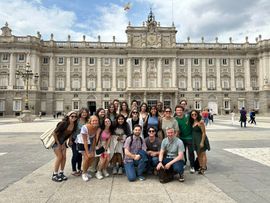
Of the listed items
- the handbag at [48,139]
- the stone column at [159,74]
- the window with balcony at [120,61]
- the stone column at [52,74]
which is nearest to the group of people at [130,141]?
the handbag at [48,139]

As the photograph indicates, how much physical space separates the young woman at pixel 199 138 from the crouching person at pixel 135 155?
152 cm

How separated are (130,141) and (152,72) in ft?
150

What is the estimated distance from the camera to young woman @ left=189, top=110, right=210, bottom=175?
615 centimetres

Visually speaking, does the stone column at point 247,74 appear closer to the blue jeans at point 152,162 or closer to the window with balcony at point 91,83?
the window with balcony at point 91,83

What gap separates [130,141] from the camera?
5.66 meters

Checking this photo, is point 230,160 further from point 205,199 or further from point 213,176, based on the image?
point 205,199

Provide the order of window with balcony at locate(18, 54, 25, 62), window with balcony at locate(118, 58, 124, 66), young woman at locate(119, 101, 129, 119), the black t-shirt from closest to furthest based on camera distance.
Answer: the black t-shirt → young woman at locate(119, 101, 129, 119) → window with balcony at locate(18, 54, 25, 62) → window with balcony at locate(118, 58, 124, 66)

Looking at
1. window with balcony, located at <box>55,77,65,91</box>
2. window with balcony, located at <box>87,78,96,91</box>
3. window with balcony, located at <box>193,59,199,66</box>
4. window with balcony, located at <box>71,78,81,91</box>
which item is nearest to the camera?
window with balcony, located at <box>55,77,65,91</box>

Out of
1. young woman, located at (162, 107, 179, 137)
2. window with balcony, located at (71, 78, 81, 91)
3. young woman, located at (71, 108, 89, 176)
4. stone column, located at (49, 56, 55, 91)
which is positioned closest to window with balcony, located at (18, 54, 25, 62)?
stone column, located at (49, 56, 55, 91)

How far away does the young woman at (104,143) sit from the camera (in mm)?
5785

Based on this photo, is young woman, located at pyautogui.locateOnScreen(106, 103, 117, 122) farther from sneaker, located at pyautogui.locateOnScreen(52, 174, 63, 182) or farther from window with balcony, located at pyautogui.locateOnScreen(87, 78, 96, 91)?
window with balcony, located at pyautogui.locateOnScreen(87, 78, 96, 91)

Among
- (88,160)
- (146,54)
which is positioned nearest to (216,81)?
(146,54)

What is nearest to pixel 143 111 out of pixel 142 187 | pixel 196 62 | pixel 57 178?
pixel 142 187

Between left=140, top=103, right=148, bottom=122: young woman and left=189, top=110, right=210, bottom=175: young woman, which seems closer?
left=189, top=110, right=210, bottom=175: young woman
